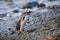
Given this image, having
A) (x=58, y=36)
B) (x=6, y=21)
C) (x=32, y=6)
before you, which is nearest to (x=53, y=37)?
(x=58, y=36)

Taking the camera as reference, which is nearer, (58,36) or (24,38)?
(58,36)

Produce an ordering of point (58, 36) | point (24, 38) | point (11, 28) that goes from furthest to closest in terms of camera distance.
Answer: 1. point (11, 28)
2. point (24, 38)
3. point (58, 36)

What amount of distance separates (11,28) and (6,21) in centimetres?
109

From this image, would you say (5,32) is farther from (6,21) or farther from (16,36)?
(6,21)

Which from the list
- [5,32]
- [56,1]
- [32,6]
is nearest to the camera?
[5,32]

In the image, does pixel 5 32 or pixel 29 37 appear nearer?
pixel 29 37

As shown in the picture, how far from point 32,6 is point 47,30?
4.82 m

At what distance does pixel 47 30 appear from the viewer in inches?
208

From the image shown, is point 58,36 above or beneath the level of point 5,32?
above

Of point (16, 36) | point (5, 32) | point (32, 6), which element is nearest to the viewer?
point (16, 36)

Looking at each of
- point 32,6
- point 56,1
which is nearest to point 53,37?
point 32,6

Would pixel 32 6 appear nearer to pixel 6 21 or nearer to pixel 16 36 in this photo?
pixel 6 21

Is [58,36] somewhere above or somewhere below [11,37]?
above

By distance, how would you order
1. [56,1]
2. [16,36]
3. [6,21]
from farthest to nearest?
[56,1], [6,21], [16,36]
